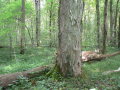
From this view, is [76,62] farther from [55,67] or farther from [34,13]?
[34,13]

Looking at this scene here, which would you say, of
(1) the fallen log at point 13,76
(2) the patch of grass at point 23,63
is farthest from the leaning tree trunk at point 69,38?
(2) the patch of grass at point 23,63

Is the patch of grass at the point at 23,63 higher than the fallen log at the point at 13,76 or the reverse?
the reverse

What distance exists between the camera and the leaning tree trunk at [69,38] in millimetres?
6688

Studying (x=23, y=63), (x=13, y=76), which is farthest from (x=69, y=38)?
(x=23, y=63)

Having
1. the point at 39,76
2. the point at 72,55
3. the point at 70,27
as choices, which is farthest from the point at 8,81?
the point at 70,27

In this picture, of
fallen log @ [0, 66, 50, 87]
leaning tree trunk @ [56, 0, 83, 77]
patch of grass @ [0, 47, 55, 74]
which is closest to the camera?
fallen log @ [0, 66, 50, 87]

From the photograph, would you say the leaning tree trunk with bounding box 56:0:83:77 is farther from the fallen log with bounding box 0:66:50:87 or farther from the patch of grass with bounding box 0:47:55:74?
the patch of grass with bounding box 0:47:55:74

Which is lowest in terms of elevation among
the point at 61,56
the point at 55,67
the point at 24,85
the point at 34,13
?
the point at 24,85

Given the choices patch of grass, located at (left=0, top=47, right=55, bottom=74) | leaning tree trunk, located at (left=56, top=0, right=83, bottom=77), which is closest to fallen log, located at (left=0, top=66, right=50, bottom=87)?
leaning tree trunk, located at (left=56, top=0, right=83, bottom=77)

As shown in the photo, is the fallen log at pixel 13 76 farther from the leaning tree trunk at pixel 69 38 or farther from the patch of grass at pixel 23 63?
the patch of grass at pixel 23 63

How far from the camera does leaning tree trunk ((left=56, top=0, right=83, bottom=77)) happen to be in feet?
21.9

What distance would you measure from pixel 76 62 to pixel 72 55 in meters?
0.33

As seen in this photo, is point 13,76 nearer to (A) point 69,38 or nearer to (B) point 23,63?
(A) point 69,38

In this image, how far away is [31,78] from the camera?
695cm
